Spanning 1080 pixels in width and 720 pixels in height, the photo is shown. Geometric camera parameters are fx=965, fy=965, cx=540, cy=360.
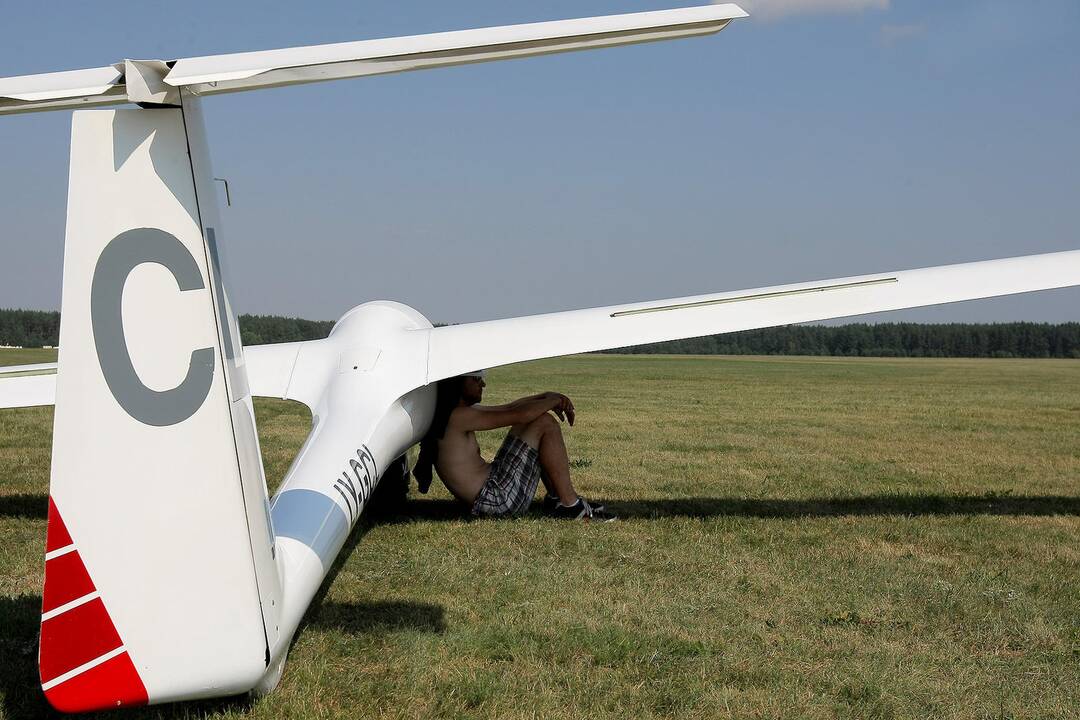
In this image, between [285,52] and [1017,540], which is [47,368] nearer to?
[285,52]

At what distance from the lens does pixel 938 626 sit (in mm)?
4957

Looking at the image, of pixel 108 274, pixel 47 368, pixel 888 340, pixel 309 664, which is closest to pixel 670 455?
pixel 47 368

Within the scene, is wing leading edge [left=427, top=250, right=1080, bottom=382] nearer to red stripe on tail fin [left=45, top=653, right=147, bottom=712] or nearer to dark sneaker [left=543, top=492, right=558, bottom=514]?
dark sneaker [left=543, top=492, right=558, bottom=514]

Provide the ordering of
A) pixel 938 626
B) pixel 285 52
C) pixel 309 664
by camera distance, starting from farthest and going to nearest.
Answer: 1. pixel 938 626
2. pixel 309 664
3. pixel 285 52

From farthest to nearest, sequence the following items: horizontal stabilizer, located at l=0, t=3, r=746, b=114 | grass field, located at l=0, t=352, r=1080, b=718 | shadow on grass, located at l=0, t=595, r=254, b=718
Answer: grass field, located at l=0, t=352, r=1080, b=718 → shadow on grass, located at l=0, t=595, r=254, b=718 → horizontal stabilizer, located at l=0, t=3, r=746, b=114

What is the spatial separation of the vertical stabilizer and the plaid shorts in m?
4.24

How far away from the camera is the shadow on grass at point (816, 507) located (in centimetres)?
788

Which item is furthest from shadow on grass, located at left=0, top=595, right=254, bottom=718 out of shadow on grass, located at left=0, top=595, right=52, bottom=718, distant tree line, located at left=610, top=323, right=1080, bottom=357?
distant tree line, located at left=610, top=323, right=1080, bottom=357

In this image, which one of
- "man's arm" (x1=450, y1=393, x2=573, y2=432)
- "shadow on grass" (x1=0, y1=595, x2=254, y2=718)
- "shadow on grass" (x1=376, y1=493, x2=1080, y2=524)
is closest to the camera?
"shadow on grass" (x1=0, y1=595, x2=254, y2=718)

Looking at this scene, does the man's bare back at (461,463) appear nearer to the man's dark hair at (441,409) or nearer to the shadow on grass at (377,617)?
the man's dark hair at (441,409)

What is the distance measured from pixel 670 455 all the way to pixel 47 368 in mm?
6872

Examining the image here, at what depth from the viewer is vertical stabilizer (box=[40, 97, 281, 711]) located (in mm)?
3072

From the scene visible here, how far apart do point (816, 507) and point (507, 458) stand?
275 cm

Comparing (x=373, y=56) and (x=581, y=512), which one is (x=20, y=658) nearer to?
(x=373, y=56)
